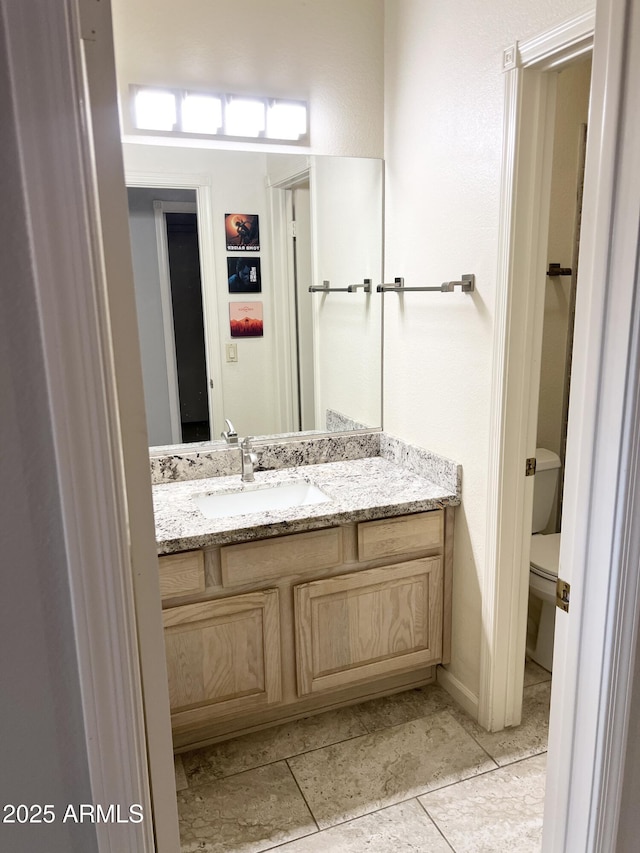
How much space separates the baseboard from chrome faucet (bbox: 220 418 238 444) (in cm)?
118

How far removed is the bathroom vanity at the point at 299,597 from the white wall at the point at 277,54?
1.30m

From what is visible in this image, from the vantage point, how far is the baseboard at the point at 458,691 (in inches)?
86.0

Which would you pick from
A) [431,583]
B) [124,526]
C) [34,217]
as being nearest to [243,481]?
[431,583]

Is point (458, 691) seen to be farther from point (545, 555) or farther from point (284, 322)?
point (284, 322)

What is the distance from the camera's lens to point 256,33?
2102mm

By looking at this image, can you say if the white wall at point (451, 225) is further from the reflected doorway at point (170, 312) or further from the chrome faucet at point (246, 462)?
the reflected doorway at point (170, 312)

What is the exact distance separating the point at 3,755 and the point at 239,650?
128 cm

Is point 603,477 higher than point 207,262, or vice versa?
point 207,262

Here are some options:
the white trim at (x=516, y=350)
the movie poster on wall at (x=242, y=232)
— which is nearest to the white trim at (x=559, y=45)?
the white trim at (x=516, y=350)

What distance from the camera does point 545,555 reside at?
96.8 inches

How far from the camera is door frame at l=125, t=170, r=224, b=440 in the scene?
2.14m

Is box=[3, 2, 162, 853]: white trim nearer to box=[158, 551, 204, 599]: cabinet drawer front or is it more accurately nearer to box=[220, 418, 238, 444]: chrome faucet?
box=[158, 551, 204, 599]: cabinet drawer front

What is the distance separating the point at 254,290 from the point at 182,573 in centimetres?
113

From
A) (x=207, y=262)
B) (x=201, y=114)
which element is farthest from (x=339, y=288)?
→ (x=201, y=114)
